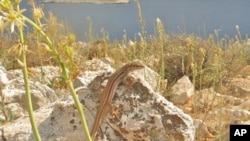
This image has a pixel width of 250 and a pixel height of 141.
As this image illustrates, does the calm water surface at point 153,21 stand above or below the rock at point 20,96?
above

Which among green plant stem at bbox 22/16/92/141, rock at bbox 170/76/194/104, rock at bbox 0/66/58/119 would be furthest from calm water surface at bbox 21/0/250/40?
green plant stem at bbox 22/16/92/141

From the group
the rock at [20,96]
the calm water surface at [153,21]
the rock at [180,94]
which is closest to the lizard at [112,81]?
the rock at [20,96]

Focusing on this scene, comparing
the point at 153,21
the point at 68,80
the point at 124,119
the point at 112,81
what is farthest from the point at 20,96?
the point at 153,21

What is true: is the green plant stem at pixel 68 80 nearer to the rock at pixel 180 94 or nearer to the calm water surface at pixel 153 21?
the rock at pixel 180 94

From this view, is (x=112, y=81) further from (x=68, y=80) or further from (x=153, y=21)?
(x=153, y=21)

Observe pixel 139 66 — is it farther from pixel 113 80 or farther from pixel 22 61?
pixel 22 61

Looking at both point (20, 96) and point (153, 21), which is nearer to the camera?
point (20, 96)

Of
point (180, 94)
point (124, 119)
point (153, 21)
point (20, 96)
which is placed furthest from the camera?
point (153, 21)

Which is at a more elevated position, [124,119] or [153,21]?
[153,21]
